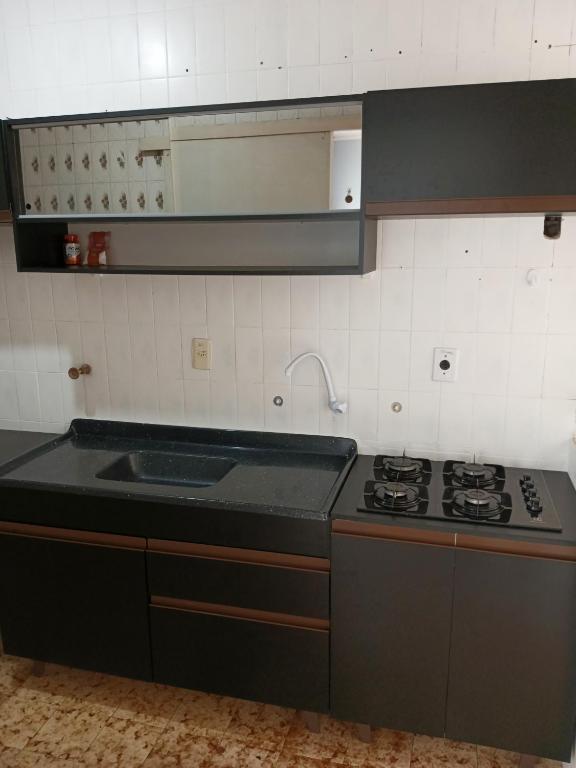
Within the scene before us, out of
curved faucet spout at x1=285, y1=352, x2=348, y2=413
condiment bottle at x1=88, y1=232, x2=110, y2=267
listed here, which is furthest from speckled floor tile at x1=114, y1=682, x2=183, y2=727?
condiment bottle at x1=88, y1=232, x2=110, y2=267

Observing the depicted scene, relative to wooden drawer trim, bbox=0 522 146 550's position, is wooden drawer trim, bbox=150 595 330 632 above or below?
below

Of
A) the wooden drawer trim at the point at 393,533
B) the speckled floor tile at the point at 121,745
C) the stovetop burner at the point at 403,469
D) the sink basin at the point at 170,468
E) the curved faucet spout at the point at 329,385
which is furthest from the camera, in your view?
the sink basin at the point at 170,468

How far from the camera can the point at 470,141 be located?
5.91 ft

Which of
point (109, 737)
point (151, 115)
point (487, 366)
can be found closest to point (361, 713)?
point (109, 737)

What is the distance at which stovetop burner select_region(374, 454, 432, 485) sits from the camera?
7.10 ft

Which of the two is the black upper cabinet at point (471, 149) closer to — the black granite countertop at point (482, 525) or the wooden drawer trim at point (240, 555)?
the black granite countertop at point (482, 525)

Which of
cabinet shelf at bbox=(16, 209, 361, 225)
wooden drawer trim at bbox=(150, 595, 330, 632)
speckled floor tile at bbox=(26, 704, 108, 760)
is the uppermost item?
cabinet shelf at bbox=(16, 209, 361, 225)

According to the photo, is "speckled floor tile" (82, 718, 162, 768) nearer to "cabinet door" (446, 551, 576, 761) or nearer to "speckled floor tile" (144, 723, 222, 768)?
"speckled floor tile" (144, 723, 222, 768)

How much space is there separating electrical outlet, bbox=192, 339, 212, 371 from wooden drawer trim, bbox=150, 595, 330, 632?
0.87 meters

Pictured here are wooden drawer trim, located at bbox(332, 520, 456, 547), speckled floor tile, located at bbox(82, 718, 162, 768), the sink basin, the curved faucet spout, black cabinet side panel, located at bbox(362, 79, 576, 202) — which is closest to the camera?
black cabinet side panel, located at bbox(362, 79, 576, 202)

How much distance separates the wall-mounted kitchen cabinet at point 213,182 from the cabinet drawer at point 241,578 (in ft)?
2.96

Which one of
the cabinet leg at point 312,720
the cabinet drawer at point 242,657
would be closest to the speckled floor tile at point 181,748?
the cabinet drawer at point 242,657

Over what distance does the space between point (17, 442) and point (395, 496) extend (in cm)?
157

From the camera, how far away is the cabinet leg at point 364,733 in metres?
2.10
